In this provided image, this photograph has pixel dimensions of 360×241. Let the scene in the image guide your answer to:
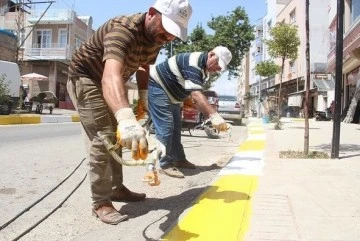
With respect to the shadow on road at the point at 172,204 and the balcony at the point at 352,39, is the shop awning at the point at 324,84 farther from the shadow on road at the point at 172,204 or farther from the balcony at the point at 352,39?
the shadow on road at the point at 172,204

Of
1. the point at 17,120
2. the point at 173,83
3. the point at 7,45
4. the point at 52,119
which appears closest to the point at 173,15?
the point at 173,83

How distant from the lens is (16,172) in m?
5.67

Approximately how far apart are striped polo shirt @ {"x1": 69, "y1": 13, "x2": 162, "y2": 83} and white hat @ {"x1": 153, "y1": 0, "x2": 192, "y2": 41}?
236 millimetres

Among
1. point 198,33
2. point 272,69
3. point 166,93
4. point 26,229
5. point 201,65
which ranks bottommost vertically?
point 26,229

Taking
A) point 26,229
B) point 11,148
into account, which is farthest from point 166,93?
point 11,148

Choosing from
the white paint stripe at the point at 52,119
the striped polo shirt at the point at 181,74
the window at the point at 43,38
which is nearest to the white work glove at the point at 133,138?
the striped polo shirt at the point at 181,74

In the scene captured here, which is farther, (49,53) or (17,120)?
(49,53)

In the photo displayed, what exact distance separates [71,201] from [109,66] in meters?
1.91

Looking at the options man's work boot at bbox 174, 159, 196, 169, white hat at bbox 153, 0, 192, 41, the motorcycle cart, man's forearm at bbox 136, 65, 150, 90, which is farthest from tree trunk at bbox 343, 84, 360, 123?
white hat at bbox 153, 0, 192, 41

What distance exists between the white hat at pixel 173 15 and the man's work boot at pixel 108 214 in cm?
144

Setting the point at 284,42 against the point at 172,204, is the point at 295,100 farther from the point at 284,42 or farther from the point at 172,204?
the point at 172,204

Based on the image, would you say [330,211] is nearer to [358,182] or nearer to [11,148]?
[358,182]

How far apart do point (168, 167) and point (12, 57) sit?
2587cm

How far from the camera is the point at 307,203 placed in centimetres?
377
